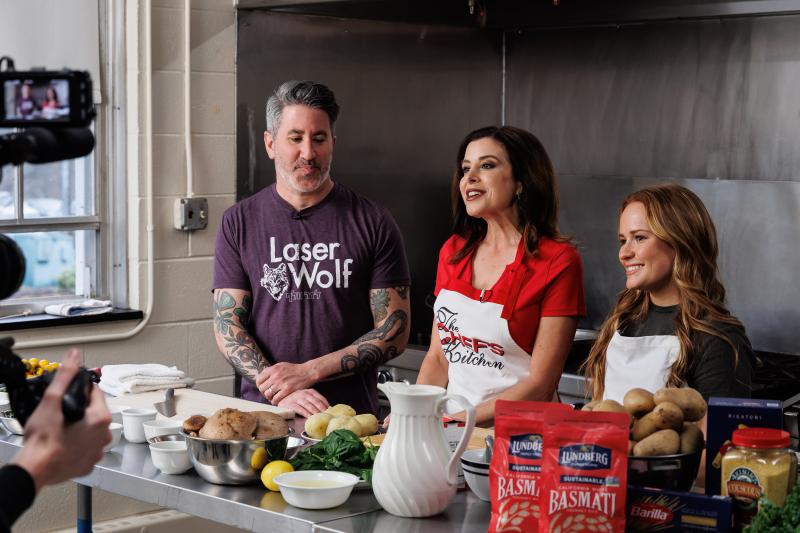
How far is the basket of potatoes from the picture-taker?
1.77 meters

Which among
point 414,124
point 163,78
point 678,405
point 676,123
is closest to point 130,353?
point 163,78

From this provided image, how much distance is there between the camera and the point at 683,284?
238cm

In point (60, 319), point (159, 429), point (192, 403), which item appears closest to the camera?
point (159, 429)

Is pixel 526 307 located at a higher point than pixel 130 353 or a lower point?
higher

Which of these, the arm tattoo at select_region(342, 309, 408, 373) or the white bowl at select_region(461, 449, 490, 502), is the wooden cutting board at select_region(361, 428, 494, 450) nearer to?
the white bowl at select_region(461, 449, 490, 502)

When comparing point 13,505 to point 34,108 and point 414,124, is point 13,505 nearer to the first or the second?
point 34,108

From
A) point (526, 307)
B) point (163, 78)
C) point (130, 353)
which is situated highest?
point (163, 78)

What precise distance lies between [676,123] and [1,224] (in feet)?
7.21

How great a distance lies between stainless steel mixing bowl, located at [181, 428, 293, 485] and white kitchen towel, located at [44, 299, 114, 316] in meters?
1.68

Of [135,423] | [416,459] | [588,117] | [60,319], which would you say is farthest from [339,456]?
[588,117]

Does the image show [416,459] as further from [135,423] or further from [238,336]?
[238,336]

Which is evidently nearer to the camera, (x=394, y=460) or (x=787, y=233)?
(x=394, y=460)

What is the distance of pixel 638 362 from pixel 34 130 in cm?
144

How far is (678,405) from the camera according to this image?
1.83 metres
